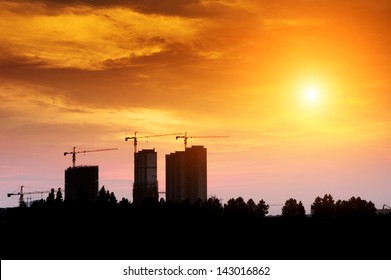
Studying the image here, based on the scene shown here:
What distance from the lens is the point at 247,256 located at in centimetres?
19938
